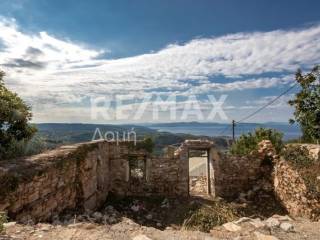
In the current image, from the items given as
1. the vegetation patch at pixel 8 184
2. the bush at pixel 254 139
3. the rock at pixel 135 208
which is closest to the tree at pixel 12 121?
the vegetation patch at pixel 8 184

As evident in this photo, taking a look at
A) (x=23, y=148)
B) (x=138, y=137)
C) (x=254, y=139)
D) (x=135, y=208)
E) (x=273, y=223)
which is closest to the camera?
(x=273, y=223)

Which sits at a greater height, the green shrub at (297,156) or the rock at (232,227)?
the green shrub at (297,156)

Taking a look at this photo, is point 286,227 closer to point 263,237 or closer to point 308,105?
point 263,237

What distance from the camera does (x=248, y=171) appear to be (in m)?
14.2

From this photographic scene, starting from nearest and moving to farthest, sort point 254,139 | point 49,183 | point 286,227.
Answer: point 286,227
point 49,183
point 254,139

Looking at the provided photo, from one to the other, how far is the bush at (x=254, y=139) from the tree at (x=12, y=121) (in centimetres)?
1063

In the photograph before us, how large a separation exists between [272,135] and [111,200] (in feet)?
30.0

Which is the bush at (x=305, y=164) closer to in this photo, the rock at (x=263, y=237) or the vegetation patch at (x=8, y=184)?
the rock at (x=263, y=237)

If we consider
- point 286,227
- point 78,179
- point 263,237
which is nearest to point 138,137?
point 78,179

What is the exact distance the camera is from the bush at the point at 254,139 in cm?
1627

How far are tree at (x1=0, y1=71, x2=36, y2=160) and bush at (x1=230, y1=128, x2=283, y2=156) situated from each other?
10628 mm

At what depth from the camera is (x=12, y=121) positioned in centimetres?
1045

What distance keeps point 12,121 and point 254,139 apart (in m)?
12.2

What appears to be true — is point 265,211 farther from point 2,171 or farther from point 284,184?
point 2,171
